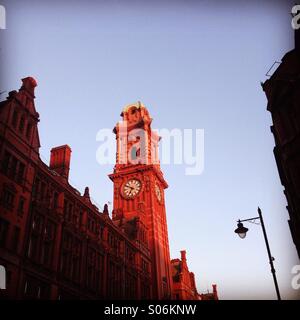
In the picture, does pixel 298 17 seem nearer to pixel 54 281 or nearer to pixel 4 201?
pixel 4 201

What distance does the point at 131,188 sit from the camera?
7862cm

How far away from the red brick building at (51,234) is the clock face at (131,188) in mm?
14514

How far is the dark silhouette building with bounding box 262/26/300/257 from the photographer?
91.8 feet

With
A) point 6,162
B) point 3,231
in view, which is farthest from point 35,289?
point 6,162

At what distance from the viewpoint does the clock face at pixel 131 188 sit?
77.6 metres

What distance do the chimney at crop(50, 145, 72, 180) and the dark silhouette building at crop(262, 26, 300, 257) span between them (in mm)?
23331

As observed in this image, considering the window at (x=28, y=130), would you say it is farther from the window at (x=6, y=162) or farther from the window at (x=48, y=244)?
the window at (x=48, y=244)

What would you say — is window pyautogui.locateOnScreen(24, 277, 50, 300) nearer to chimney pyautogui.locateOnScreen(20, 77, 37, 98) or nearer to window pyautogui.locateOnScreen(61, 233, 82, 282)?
window pyautogui.locateOnScreen(61, 233, 82, 282)

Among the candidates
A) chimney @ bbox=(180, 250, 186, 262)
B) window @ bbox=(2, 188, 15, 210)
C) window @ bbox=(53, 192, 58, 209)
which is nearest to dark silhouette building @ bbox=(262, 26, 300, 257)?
window @ bbox=(2, 188, 15, 210)

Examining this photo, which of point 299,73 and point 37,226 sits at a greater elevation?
point 299,73
